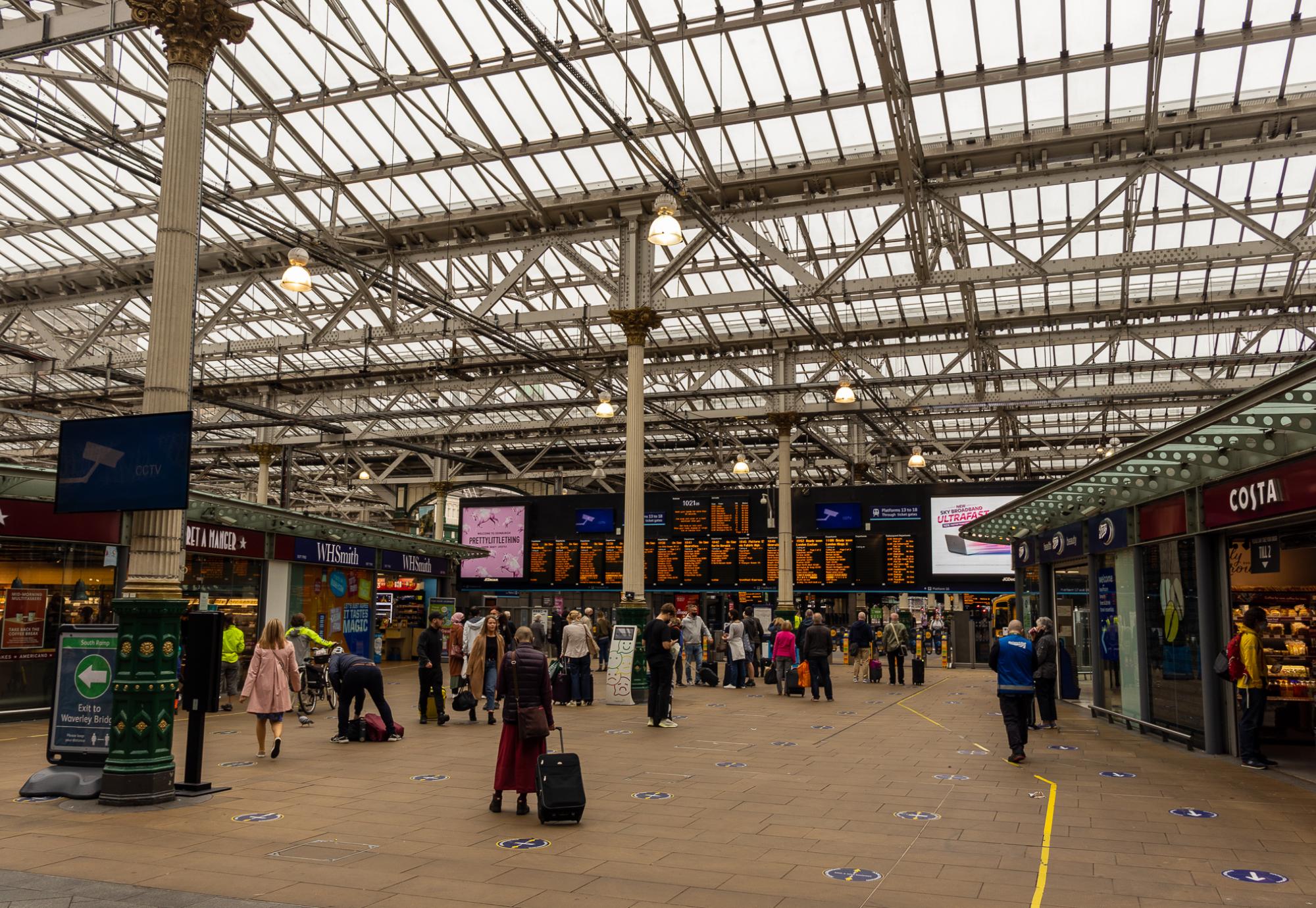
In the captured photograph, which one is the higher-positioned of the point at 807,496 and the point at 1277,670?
the point at 807,496

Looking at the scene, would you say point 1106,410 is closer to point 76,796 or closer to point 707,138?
point 707,138

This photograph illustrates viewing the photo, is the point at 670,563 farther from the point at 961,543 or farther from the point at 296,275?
the point at 296,275

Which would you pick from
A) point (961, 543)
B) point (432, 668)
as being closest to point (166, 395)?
point (432, 668)

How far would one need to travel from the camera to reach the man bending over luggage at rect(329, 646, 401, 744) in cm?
1283

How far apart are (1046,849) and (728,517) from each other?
23389mm

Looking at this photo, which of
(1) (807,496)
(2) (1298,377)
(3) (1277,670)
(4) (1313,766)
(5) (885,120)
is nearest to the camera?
(2) (1298,377)

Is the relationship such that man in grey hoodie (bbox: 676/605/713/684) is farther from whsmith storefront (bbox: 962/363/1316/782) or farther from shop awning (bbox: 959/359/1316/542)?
whsmith storefront (bbox: 962/363/1316/782)

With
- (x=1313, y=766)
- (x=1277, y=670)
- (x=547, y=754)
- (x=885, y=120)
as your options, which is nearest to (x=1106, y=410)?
(x=885, y=120)

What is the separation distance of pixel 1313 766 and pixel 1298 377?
525 cm

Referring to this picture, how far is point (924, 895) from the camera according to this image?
596 centimetres

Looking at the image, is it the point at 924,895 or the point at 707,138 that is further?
the point at 707,138

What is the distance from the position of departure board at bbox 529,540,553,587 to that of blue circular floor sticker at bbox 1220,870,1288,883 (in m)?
26.8

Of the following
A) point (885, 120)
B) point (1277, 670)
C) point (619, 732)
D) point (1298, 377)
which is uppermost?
point (885, 120)

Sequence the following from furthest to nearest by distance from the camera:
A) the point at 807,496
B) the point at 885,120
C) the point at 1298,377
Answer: the point at 807,496 < the point at 885,120 < the point at 1298,377
